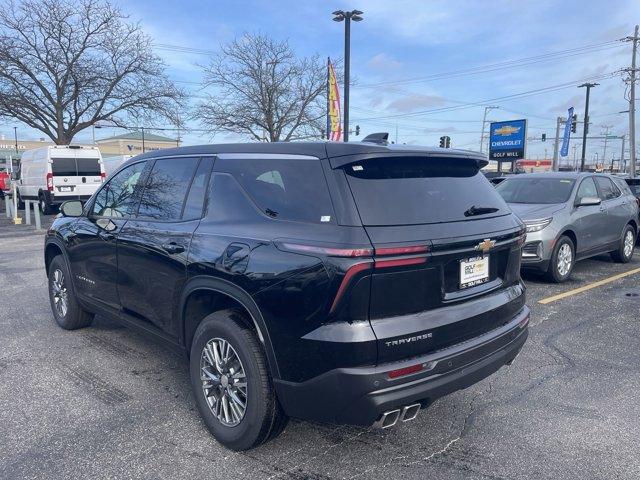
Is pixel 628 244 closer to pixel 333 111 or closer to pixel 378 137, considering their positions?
pixel 378 137

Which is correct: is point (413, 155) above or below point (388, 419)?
above

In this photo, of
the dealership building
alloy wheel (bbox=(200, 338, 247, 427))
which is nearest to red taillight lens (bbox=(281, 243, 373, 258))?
alloy wheel (bbox=(200, 338, 247, 427))

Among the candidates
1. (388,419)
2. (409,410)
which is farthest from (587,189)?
(388,419)

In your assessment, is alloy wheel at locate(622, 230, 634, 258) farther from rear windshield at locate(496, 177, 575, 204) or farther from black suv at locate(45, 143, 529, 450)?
black suv at locate(45, 143, 529, 450)

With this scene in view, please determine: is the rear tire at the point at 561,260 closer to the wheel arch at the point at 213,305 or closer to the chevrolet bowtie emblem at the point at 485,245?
the chevrolet bowtie emblem at the point at 485,245

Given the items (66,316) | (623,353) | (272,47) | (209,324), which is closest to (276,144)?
(209,324)

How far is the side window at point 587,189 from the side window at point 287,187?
250 inches

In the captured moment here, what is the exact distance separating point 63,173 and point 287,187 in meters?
18.1

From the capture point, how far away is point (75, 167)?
18.7 metres

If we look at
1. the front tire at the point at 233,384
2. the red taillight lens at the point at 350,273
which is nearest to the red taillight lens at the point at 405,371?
the red taillight lens at the point at 350,273

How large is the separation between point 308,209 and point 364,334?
0.73 meters

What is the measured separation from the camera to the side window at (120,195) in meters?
4.18

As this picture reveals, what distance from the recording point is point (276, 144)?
315 cm

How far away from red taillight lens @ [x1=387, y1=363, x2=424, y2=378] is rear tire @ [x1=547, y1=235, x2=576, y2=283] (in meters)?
5.34
